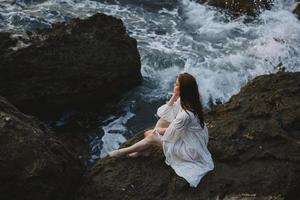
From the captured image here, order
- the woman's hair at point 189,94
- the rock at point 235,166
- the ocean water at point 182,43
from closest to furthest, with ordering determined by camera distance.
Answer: the rock at point 235,166, the woman's hair at point 189,94, the ocean water at point 182,43

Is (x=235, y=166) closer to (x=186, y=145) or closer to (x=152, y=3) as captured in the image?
(x=186, y=145)

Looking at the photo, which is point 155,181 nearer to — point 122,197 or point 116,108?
point 122,197

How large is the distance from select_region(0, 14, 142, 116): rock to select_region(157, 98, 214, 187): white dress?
11.4ft

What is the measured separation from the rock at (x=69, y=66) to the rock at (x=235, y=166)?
274 centimetres

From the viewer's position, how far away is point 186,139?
7.17 meters

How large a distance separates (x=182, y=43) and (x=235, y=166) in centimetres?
735

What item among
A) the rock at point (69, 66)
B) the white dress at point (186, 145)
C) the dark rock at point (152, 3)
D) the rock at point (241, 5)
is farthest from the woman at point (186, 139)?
the dark rock at point (152, 3)

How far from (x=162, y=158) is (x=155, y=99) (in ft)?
14.3

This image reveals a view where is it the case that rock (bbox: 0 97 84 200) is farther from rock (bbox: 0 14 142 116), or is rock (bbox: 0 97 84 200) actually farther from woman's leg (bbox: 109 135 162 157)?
rock (bbox: 0 14 142 116)

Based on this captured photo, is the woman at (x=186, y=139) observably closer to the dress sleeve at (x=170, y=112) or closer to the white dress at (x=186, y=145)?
the white dress at (x=186, y=145)

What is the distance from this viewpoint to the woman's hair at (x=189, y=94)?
696 centimetres

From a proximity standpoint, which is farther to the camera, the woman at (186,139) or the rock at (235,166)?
the woman at (186,139)

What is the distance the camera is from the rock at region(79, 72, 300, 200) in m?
6.79

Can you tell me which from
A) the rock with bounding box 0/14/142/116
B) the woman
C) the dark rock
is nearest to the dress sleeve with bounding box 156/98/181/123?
the woman
